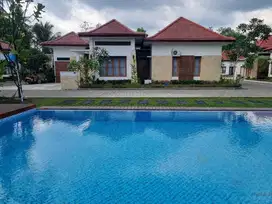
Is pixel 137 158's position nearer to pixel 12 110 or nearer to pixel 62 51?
pixel 12 110

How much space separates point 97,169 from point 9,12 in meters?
9.98

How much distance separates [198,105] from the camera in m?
9.70

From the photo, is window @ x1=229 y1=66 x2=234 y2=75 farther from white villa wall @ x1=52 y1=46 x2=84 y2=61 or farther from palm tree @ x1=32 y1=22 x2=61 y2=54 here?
palm tree @ x1=32 y1=22 x2=61 y2=54

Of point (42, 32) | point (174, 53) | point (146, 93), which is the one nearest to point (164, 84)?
point (174, 53)

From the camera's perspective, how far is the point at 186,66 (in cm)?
1797

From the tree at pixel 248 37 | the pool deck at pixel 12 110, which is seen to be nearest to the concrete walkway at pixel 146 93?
the pool deck at pixel 12 110

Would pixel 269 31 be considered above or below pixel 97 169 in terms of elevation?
above

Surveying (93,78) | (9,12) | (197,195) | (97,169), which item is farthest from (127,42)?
(197,195)

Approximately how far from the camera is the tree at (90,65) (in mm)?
16359

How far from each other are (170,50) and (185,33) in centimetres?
218

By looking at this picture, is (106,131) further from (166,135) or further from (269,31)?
(269,31)

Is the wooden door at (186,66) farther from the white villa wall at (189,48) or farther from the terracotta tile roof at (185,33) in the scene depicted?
the terracotta tile roof at (185,33)

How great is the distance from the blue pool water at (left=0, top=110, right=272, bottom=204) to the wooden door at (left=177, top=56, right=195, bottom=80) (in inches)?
382

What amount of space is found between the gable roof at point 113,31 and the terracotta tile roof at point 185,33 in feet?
6.17
